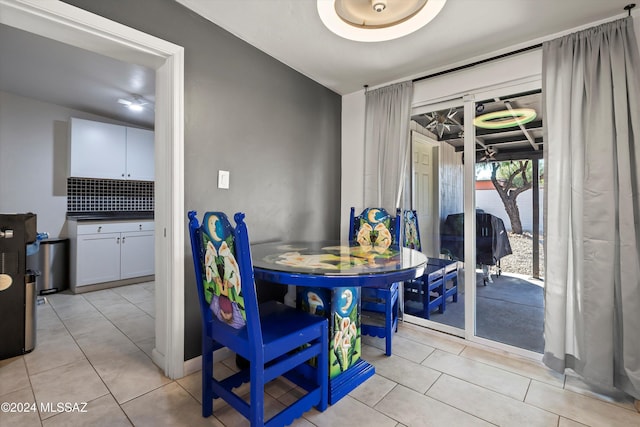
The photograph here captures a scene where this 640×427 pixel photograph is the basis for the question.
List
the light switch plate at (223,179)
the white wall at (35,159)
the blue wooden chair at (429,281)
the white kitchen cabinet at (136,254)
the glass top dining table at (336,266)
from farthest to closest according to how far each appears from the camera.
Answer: the white kitchen cabinet at (136,254) < the white wall at (35,159) < the blue wooden chair at (429,281) < the light switch plate at (223,179) < the glass top dining table at (336,266)

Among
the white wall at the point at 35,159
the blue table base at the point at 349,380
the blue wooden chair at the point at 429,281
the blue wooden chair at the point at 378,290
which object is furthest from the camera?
the white wall at the point at 35,159

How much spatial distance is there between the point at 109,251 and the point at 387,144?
3.65 meters

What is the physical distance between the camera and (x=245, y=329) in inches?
50.6

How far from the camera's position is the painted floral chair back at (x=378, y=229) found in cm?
248

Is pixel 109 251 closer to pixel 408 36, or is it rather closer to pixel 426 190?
pixel 426 190

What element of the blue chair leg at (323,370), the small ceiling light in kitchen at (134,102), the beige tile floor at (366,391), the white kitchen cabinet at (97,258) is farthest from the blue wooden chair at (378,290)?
the white kitchen cabinet at (97,258)

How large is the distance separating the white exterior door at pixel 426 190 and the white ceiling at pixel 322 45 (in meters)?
0.66

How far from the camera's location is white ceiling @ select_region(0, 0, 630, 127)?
1793 mm

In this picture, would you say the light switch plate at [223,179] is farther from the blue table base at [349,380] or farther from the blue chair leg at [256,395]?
the blue table base at [349,380]

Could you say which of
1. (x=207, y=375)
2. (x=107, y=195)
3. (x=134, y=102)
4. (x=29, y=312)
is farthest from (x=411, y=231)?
(x=107, y=195)

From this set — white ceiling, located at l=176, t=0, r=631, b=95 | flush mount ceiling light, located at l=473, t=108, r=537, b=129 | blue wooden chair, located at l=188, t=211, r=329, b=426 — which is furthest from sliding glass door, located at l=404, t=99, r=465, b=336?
blue wooden chair, located at l=188, t=211, r=329, b=426

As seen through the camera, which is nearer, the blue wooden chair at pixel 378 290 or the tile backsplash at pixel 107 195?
the blue wooden chair at pixel 378 290

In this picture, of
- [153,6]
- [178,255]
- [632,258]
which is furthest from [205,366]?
[632,258]

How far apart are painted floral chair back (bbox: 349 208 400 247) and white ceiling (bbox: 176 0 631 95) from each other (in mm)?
1293
